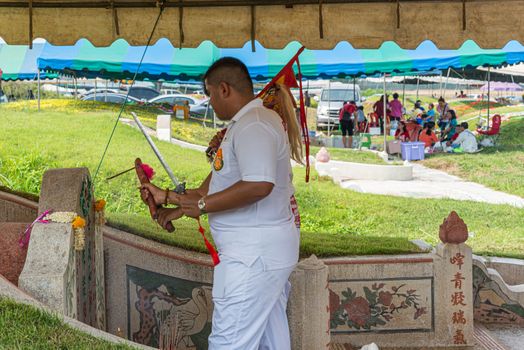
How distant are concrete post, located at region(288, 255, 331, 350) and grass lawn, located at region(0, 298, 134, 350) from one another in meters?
1.64

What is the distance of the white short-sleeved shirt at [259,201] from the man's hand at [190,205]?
8 cm

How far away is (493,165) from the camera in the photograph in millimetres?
14648

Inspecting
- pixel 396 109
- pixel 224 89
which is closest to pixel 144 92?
pixel 396 109

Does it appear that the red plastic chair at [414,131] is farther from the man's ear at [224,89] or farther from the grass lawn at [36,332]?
the grass lawn at [36,332]

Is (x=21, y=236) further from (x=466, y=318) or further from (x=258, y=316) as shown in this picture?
(x=466, y=318)

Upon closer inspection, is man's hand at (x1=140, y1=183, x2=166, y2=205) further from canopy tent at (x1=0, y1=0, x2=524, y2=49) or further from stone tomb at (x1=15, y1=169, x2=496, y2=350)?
canopy tent at (x1=0, y1=0, x2=524, y2=49)

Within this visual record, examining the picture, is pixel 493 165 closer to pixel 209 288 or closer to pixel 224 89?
pixel 209 288

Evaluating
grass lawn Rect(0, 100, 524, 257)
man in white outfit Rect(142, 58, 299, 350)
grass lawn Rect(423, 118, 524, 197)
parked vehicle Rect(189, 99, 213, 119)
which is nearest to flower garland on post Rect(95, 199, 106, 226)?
grass lawn Rect(0, 100, 524, 257)

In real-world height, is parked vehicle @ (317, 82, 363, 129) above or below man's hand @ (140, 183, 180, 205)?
above

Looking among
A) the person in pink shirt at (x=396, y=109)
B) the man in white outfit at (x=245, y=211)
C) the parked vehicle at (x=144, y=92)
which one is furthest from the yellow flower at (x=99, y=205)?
the parked vehicle at (x=144, y=92)

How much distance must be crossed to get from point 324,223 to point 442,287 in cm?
488

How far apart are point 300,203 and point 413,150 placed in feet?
20.5

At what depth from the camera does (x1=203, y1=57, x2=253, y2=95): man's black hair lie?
2.96 meters

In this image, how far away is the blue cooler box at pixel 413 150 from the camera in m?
16.0
